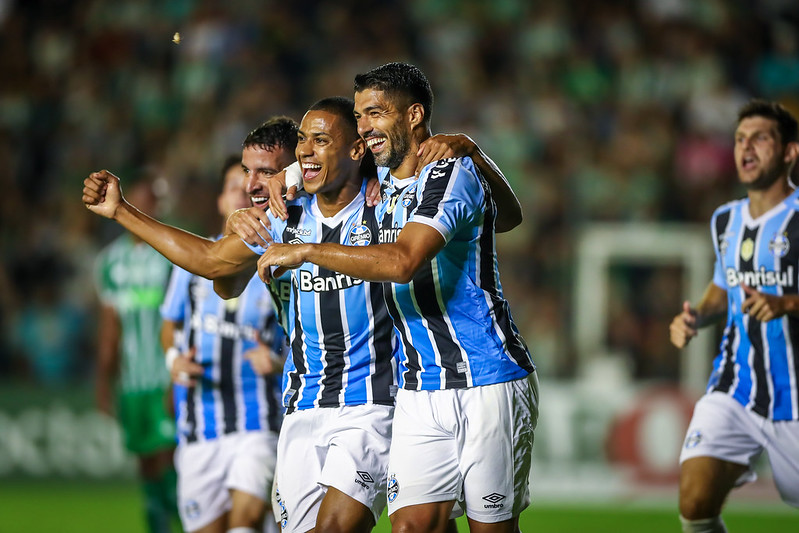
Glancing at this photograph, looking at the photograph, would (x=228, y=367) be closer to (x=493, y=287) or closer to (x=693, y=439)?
(x=493, y=287)

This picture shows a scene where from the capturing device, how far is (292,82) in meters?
15.4

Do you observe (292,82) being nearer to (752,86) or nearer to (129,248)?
(752,86)

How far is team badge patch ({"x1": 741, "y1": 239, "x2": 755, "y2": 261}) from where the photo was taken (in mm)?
6102

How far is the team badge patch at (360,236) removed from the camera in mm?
5035

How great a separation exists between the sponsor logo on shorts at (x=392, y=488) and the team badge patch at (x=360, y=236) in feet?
3.44

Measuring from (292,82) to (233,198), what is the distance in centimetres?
930

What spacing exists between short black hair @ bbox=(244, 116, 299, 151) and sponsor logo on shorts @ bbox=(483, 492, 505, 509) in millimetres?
2057

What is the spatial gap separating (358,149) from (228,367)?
200 centimetres

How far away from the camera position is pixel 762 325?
237 inches

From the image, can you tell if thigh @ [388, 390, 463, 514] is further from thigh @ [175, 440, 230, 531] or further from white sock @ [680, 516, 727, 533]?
thigh @ [175, 440, 230, 531]

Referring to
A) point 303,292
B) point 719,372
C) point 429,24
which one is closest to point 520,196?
point 429,24

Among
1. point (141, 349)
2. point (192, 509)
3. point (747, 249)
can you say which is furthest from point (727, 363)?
point (141, 349)

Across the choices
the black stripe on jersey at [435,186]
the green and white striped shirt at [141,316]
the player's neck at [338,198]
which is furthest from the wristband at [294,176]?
the green and white striped shirt at [141,316]

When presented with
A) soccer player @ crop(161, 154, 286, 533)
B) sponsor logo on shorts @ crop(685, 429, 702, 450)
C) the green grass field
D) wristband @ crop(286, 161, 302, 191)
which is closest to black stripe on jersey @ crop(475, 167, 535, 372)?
wristband @ crop(286, 161, 302, 191)
